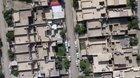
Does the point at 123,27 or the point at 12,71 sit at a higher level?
the point at 123,27

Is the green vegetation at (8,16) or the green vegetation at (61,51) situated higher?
the green vegetation at (8,16)

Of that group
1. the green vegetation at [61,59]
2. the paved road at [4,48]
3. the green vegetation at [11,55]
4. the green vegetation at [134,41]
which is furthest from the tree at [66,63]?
the green vegetation at [134,41]

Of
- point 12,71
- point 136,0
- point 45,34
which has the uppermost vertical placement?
point 136,0

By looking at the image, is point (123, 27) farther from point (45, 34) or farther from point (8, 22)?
point (8, 22)

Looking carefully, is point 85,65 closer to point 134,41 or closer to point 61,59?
point 61,59

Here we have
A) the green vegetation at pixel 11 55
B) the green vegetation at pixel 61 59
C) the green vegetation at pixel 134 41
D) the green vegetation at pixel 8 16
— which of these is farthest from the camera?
the green vegetation at pixel 11 55

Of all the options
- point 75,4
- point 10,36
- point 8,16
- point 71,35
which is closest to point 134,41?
point 71,35

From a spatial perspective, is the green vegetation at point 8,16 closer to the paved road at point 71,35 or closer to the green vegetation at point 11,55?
the green vegetation at point 11,55

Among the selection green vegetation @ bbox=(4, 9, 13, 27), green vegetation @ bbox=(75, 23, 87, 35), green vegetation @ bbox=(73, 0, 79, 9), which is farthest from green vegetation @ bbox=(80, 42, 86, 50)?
green vegetation @ bbox=(4, 9, 13, 27)

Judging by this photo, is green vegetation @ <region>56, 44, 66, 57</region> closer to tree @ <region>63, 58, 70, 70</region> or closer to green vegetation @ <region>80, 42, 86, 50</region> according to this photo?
tree @ <region>63, 58, 70, 70</region>

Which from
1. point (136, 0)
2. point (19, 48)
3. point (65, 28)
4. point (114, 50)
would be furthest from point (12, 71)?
point (136, 0)
